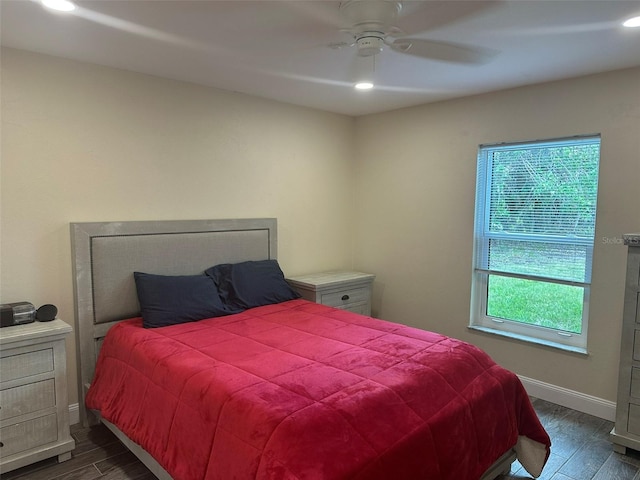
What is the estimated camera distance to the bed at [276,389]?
160 centimetres

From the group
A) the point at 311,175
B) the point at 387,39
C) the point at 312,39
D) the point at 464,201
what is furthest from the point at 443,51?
the point at 311,175

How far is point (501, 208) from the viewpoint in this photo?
3514mm

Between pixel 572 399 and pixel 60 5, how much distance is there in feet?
12.9

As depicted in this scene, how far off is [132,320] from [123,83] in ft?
5.26

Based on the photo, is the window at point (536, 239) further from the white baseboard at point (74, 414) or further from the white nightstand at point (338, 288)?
the white baseboard at point (74, 414)

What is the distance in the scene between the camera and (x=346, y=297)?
3.89 m

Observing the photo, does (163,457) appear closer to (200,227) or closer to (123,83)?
(200,227)

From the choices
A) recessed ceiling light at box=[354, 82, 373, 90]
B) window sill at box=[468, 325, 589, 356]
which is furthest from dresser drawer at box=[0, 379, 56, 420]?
window sill at box=[468, 325, 589, 356]

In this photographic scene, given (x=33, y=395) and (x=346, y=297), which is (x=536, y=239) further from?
(x=33, y=395)

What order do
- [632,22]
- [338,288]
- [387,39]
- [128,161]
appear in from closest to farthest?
[632,22]
[387,39]
[128,161]
[338,288]

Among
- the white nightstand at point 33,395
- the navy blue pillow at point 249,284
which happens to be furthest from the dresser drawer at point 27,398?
the navy blue pillow at point 249,284

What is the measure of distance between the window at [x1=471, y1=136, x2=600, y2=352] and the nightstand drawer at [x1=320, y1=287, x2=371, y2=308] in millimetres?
971

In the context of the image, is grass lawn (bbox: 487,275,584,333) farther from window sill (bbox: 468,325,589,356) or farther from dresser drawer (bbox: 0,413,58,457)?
dresser drawer (bbox: 0,413,58,457)

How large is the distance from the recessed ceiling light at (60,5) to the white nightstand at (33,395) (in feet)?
5.32
